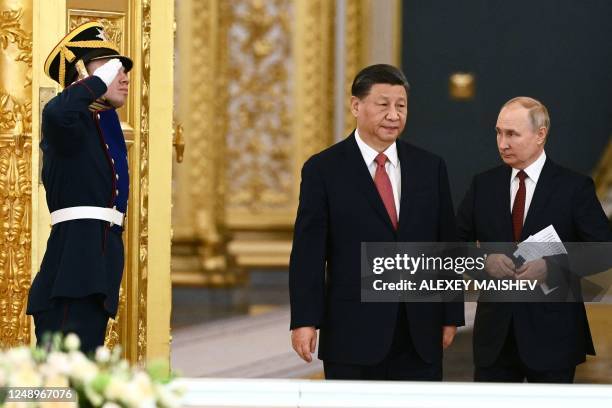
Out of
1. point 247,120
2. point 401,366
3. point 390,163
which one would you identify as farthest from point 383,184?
point 247,120

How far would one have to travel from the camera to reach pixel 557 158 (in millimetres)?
8945

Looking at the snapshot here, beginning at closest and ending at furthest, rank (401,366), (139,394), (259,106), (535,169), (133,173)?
(139,394) < (401,366) < (535,169) < (133,173) < (259,106)

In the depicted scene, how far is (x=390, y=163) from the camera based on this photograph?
3805mm

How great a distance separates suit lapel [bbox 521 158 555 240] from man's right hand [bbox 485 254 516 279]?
93 millimetres

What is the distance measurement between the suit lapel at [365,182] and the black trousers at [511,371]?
18.4 inches

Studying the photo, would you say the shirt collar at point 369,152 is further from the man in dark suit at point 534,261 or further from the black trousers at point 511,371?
the black trousers at point 511,371

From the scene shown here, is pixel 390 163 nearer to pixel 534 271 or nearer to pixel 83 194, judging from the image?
Result: pixel 534 271

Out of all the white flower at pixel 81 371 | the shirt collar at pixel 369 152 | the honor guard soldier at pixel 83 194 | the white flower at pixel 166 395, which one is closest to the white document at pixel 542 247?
the shirt collar at pixel 369 152

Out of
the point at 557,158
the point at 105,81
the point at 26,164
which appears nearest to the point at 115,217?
the point at 105,81

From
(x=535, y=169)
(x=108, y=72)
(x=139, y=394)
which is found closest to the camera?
(x=139, y=394)

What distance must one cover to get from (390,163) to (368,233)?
21 centimetres

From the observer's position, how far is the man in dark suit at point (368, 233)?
12.1ft

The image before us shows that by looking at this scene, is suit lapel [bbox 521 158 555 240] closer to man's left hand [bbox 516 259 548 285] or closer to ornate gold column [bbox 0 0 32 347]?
man's left hand [bbox 516 259 548 285]

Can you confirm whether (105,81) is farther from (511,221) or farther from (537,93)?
(537,93)
